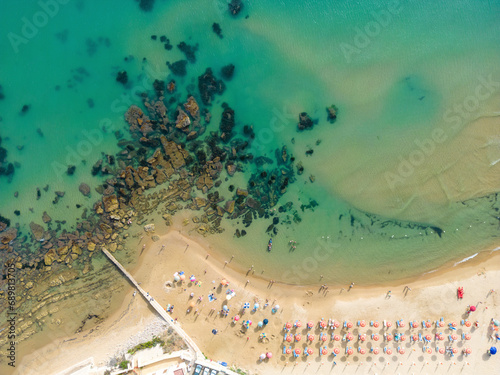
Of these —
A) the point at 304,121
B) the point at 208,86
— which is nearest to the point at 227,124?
the point at 208,86

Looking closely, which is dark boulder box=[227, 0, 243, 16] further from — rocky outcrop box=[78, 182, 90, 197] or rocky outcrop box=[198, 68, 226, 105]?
rocky outcrop box=[78, 182, 90, 197]

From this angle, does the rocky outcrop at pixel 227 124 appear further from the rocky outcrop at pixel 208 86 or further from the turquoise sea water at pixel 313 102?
the rocky outcrop at pixel 208 86

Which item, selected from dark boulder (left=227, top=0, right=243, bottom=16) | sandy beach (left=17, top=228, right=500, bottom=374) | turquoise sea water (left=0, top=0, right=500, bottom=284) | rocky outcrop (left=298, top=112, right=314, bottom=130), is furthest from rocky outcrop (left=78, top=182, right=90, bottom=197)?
dark boulder (left=227, top=0, right=243, bottom=16)

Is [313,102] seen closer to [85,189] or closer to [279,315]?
[279,315]

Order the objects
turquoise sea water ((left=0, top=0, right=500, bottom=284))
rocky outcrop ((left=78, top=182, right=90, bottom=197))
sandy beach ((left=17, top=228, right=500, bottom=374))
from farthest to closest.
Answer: rocky outcrop ((left=78, top=182, right=90, bottom=197)) → turquoise sea water ((left=0, top=0, right=500, bottom=284)) → sandy beach ((left=17, top=228, right=500, bottom=374))

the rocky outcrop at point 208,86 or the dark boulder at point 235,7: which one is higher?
the dark boulder at point 235,7

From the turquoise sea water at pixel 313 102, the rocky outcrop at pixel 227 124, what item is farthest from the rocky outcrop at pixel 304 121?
the rocky outcrop at pixel 227 124

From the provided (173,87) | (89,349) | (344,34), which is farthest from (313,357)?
(344,34)
